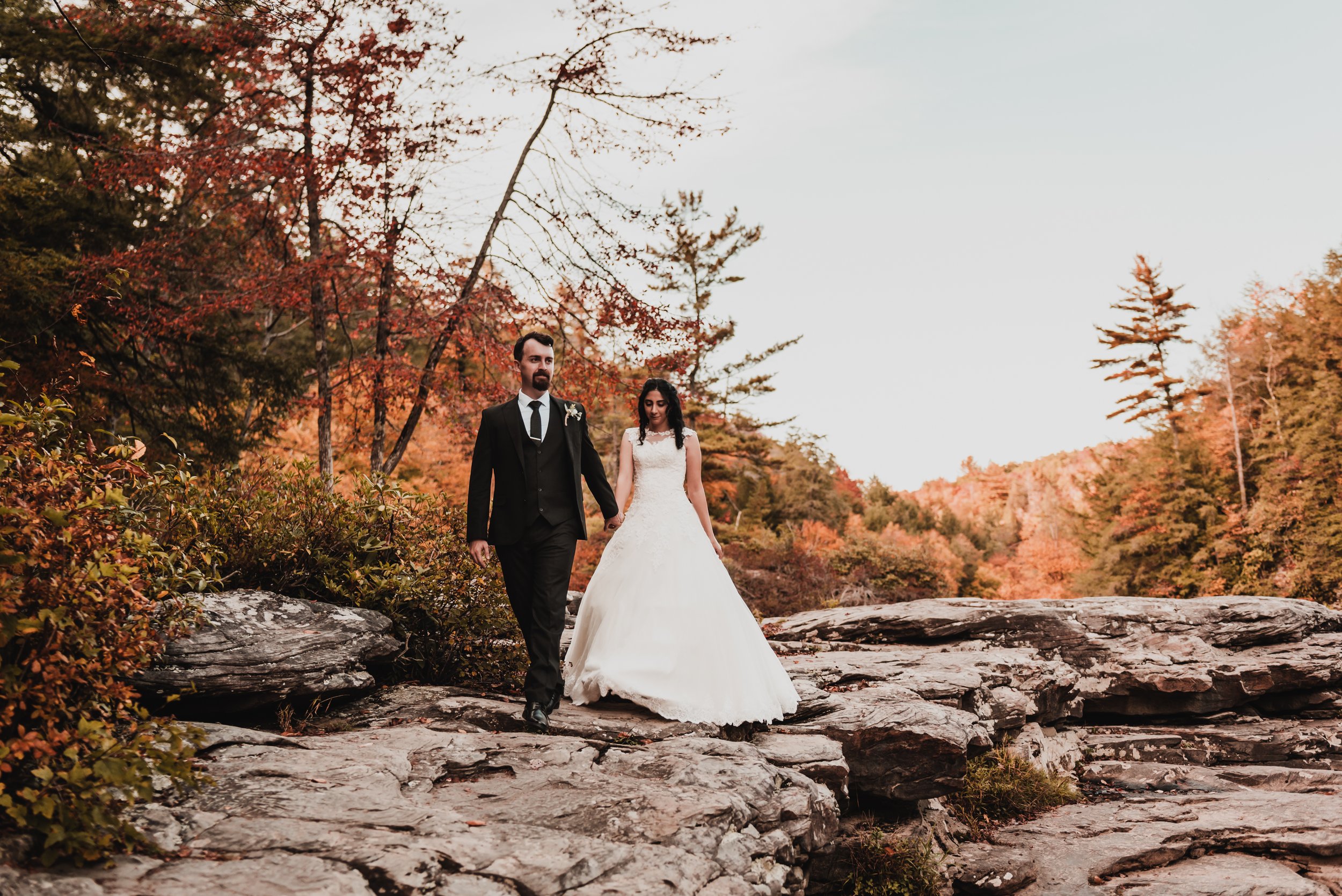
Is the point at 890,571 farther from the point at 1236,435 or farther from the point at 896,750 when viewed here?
the point at 1236,435

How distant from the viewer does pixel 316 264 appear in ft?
30.6

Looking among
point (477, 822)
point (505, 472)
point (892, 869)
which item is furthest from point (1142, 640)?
point (477, 822)

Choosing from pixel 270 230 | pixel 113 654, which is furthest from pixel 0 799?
pixel 270 230

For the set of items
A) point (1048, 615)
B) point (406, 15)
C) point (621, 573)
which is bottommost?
point (1048, 615)

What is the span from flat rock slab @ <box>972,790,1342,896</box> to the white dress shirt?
167 inches

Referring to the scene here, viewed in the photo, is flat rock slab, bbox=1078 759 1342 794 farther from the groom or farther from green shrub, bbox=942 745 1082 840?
the groom

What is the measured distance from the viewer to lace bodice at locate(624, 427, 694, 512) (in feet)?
20.1

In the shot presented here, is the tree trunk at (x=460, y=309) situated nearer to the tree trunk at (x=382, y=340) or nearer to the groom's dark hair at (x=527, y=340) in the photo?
the tree trunk at (x=382, y=340)

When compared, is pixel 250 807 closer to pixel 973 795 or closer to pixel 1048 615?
pixel 973 795

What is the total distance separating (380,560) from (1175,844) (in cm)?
591

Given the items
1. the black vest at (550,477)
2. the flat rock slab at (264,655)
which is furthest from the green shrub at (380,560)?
the black vest at (550,477)

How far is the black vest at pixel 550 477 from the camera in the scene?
5027 mm

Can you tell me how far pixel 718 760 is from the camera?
14.1 feet

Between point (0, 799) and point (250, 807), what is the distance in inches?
34.3
